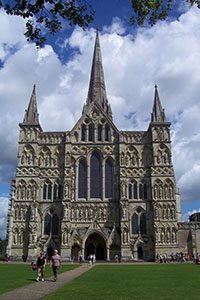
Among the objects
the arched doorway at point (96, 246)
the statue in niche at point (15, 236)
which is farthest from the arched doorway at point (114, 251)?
the statue in niche at point (15, 236)

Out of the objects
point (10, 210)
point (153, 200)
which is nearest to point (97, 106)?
point (153, 200)

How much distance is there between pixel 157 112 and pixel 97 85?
16.2 meters

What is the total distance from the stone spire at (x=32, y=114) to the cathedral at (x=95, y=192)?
6.7 inches

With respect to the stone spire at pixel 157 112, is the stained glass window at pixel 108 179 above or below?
below

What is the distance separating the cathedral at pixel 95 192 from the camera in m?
53.2

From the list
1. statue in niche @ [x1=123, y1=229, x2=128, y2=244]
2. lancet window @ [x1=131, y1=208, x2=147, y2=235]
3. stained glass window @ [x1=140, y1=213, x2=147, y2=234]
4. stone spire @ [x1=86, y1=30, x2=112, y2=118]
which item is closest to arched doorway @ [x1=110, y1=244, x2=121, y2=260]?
statue in niche @ [x1=123, y1=229, x2=128, y2=244]

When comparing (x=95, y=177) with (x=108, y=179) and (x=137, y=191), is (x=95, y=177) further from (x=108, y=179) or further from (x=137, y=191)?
(x=137, y=191)

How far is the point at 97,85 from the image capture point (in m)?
72.0

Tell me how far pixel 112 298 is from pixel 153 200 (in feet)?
143

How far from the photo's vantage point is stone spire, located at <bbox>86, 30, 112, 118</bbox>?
226 ft

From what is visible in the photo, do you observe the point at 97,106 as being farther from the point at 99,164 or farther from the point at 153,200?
the point at 153,200

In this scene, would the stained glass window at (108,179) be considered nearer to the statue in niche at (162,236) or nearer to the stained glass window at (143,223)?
the stained glass window at (143,223)

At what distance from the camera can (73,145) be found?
59.2 m

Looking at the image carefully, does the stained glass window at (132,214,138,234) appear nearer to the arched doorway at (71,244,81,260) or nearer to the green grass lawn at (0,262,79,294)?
the arched doorway at (71,244,81,260)
